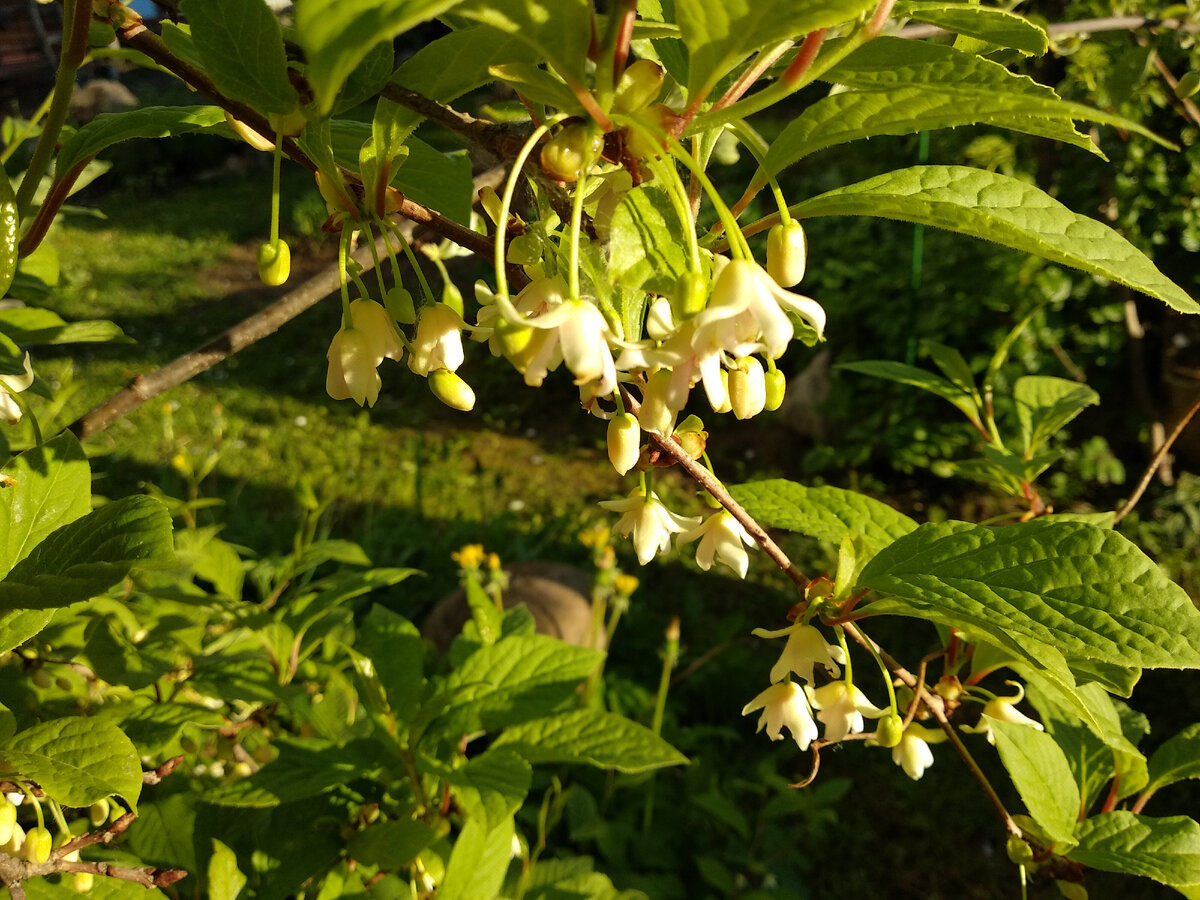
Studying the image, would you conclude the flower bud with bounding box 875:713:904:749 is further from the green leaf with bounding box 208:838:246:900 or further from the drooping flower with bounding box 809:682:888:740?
the green leaf with bounding box 208:838:246:900

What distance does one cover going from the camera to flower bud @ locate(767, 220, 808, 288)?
1.56 ft

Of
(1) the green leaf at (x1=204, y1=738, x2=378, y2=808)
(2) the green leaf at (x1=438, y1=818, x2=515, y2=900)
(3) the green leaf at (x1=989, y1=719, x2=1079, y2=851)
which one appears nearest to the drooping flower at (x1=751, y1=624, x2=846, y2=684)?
(3) the green leaf at (x1=989, y1=719, x2=1079, y2=851)

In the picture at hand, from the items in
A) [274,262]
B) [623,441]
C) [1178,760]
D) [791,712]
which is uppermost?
[274,262]

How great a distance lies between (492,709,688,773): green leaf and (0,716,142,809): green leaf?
51cm

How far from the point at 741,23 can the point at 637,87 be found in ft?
0.22

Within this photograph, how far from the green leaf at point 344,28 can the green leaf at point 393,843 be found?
0.84 meters

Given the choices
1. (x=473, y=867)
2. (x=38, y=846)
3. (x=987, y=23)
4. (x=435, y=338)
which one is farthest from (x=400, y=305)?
(x=473, y=867)

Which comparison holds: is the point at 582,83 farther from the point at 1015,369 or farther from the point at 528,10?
the point at 1015,369

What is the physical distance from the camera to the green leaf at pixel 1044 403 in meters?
1.27

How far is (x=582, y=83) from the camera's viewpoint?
0.41 meters

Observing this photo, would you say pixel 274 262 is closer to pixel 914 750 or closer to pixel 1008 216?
pixel 1008 216

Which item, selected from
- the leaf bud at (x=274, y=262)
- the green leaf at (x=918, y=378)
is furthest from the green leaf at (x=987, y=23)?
the green leaf at (x=918, y=378)

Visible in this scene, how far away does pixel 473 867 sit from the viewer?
1.02 metres

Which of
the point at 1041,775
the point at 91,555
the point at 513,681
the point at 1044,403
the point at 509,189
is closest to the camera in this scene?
the point at 509,189
